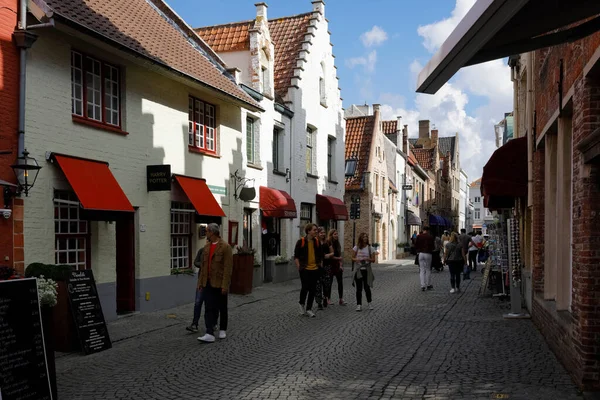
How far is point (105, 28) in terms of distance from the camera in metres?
12.1

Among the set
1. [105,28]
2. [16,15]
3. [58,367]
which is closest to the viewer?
[58,367]

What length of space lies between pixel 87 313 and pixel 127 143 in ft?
15.3

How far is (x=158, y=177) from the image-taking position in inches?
528

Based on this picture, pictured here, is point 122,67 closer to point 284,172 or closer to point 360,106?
point 284,172

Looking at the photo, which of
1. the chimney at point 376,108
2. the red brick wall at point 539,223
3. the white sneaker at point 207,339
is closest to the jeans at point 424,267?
the red brick wall at point 539,223

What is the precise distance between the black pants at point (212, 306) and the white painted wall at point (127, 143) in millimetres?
2846

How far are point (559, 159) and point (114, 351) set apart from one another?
22.8 feet

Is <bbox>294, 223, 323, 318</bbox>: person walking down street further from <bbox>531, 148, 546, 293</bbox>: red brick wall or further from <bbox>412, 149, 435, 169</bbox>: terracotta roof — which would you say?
<bbox>412, 149, 435, 169</bbox>: terracotta roof

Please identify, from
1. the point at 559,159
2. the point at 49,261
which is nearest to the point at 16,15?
the point at 49,261

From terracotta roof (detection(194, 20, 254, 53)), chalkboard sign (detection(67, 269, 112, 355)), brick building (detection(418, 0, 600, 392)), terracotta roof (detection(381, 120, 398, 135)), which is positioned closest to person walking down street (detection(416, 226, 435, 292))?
brick building (detection(418, 0, 600, 392))

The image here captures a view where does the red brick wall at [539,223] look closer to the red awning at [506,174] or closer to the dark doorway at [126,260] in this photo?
the red awning at [506,174]

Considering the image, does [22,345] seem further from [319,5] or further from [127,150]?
[319,5]

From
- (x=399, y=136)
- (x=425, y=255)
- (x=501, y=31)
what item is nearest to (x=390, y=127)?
(x=399, y=136)

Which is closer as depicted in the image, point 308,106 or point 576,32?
point 576,32
